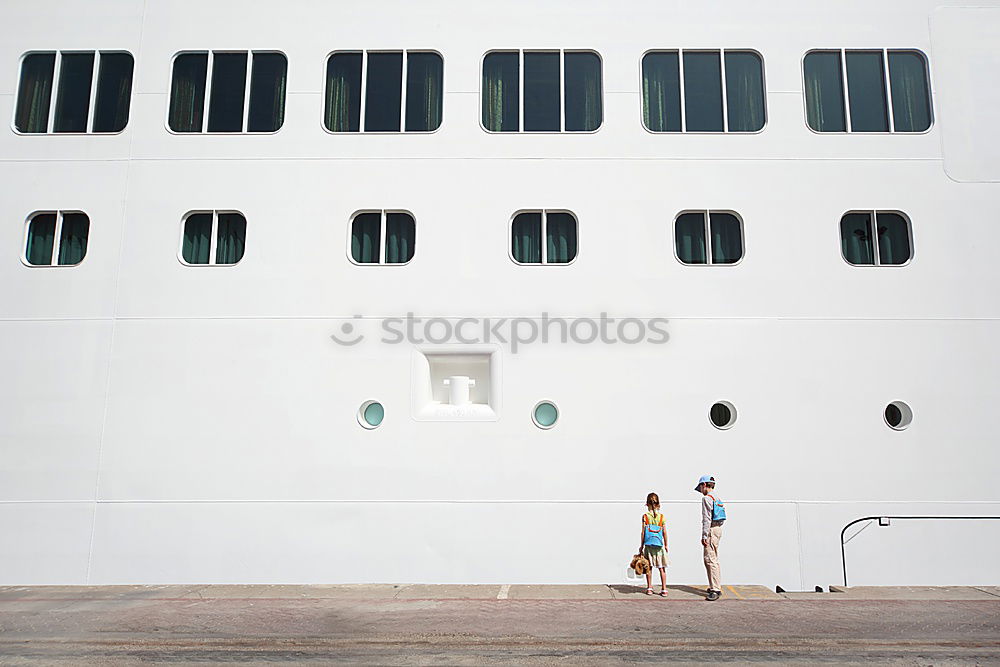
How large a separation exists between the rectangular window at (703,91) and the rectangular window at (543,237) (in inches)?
69.8

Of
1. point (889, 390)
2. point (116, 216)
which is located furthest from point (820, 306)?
point (116, 216)

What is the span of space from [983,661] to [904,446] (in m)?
3.42

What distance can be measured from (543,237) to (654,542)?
3.97 metres

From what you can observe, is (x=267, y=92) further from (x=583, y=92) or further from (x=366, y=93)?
(x=583, y=92)

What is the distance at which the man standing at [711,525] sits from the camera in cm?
807

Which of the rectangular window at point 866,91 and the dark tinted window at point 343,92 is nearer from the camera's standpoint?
the rectangular window at point 866,91

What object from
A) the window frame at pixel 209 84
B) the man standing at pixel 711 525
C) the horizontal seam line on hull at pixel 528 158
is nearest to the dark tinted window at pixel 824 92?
the horizontal seam line on hull at pixel 528 158

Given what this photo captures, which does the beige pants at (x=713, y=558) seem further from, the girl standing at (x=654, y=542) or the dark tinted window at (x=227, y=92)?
the dark tinted window at (x=227, y=92)

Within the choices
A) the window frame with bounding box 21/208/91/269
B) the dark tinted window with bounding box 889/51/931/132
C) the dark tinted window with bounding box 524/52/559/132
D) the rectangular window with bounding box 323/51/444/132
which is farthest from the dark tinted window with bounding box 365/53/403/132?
the dark tinted window with bounding box 889/51/931/132

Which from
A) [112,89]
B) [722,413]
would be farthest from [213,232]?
[722,413]

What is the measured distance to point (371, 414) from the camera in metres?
9.16

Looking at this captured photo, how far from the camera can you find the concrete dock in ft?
20.0

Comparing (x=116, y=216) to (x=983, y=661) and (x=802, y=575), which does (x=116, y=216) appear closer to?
(x=802, y=575)

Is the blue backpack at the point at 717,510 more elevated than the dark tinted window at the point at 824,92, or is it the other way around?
the dark tinted window at the point at 824,92
